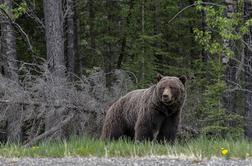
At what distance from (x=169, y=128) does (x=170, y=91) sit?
2.75 feet

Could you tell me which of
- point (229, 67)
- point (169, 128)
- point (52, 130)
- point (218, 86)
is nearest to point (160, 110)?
point (169, 128)

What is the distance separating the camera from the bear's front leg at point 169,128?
10.1 m

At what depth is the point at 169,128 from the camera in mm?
10164

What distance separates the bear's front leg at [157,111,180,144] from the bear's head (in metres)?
0.43

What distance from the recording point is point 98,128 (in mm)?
14984

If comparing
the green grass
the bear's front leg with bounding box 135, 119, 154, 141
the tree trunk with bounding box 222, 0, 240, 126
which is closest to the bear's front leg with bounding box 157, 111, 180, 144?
the bear's front leg with bounding box 135, 119, 154, 141

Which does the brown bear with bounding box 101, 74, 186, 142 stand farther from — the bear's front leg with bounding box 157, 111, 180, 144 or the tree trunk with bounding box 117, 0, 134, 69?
the tree trunk with bounding box 117, 0, 134, 69

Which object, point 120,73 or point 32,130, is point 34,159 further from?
point 120,73

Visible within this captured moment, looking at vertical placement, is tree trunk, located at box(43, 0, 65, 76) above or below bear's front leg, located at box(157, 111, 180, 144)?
above

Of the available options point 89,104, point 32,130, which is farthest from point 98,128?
point 32,130

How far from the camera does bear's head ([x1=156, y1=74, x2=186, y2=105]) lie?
963 cm

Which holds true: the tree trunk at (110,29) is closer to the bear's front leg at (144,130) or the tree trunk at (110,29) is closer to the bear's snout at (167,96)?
the bear's front leg at (144,130)

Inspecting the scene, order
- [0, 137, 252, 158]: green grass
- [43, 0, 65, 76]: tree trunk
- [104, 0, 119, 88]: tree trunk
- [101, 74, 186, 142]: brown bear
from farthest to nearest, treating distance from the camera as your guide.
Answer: [104, 0, 119, 88]: tree trunk → [43, 0, 65, 76]: tree trunk → [101, 74, 186, 142]: brown bear → [0, 137, 252, 158]: green grass

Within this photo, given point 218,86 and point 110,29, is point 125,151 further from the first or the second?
point 110,29
